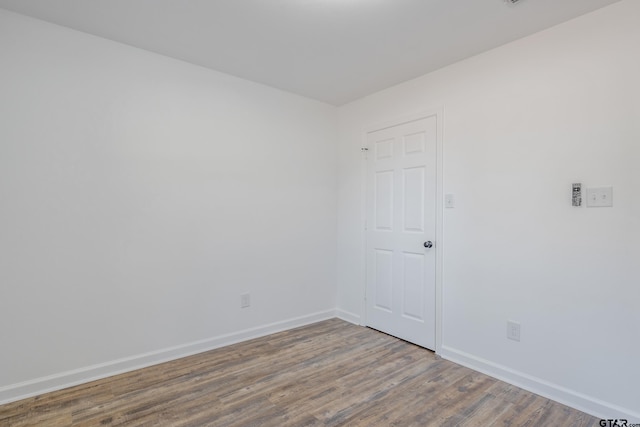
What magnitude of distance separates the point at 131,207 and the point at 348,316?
2488mm

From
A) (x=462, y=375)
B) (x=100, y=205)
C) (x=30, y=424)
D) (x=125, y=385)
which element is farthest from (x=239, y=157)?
(x=462, y=375)

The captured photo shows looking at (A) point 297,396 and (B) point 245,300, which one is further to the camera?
(B) point 245,300

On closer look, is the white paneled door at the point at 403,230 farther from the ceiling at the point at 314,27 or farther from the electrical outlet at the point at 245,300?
the electrical outlet at the point at 245,300

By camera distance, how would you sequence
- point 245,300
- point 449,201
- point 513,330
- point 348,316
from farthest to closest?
1. point 348,316
2. point 245,300
3. point 449,201
4. point 513,330

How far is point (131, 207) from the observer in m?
2.49

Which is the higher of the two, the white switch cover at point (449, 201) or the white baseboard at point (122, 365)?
the white switch cover at point (449, 201)

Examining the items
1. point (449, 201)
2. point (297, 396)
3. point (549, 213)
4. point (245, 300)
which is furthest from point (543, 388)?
point (245, 300)

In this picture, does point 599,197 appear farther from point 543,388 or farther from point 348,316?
point 348,316

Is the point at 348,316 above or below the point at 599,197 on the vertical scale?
below

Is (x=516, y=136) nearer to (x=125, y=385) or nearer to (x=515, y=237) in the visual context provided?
(x=515, y=237)

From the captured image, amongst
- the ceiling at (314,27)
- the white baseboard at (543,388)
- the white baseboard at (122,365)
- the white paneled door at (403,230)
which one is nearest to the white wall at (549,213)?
the white baseboard at (543,388)

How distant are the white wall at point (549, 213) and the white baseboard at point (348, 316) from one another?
3.43 ft

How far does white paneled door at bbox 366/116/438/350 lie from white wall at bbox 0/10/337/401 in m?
0.81

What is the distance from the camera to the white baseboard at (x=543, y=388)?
1.90 m
